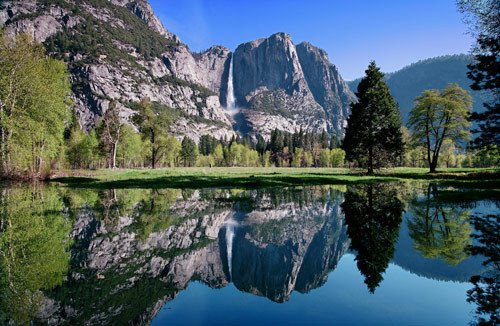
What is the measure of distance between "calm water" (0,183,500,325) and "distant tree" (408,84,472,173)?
38289 mm

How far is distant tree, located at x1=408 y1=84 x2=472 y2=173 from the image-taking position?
154ft

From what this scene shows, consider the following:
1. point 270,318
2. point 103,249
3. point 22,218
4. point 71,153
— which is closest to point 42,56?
point 22,218

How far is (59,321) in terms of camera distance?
500 cm

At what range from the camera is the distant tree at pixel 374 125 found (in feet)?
140

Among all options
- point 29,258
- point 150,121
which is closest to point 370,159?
point 29,258

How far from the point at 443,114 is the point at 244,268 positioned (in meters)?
51.1

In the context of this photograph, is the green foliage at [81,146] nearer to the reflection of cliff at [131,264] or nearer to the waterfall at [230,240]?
the reflection of cliff at [131,264]

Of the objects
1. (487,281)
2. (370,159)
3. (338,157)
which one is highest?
(338,157)

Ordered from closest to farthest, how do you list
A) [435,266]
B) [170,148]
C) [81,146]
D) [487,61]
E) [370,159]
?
[435,266] → [487,61] → [370,159] → [81,146] → [170,148]

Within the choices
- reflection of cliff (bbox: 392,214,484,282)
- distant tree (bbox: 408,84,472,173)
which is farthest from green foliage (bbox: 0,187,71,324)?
distant tree (bbox: 408,84,472,173)

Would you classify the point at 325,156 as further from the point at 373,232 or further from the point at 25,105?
the point at 373,232

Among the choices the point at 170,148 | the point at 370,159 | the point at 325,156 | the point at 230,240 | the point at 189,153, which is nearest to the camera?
the point at 230,240

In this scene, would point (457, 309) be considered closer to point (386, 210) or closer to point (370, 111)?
→ point (386, 210)

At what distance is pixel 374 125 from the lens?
43.1m
